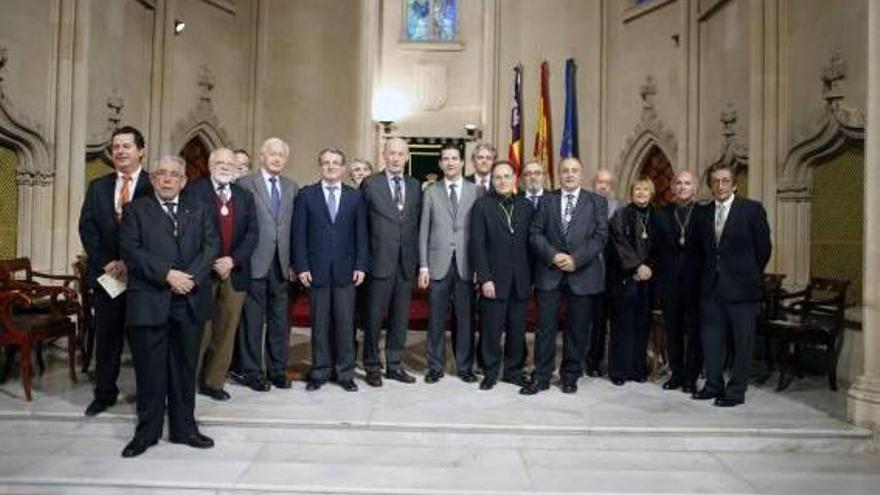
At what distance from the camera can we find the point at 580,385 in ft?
17.5

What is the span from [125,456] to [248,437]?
0.65m

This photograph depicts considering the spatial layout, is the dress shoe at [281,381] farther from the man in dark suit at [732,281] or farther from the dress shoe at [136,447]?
the man in dark suit at [732,281]

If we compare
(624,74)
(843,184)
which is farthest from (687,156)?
(843,184)

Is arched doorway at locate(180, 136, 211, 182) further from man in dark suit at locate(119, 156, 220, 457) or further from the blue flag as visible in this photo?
man in dark suit at locate(119, 156, 220, 457)

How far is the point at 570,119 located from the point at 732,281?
625 cm

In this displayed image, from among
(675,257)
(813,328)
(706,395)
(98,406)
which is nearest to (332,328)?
(98,406)

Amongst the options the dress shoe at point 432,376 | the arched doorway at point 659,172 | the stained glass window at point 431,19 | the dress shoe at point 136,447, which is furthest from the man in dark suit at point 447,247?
the stained glass window at point 431,19

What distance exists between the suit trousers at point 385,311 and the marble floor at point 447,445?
256mm

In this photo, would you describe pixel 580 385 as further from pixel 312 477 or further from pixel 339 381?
pixel 312 477

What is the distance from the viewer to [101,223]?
425cm

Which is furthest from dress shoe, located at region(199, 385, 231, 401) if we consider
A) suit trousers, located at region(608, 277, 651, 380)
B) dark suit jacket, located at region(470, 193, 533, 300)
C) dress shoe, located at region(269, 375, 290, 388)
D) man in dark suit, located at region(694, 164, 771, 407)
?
man in dark suit, located at region(694, 164, 771, 407)

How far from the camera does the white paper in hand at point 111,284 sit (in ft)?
13.2

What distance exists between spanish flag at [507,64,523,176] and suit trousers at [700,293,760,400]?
6019 millimetres

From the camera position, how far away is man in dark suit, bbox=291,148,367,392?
16.0 ft
